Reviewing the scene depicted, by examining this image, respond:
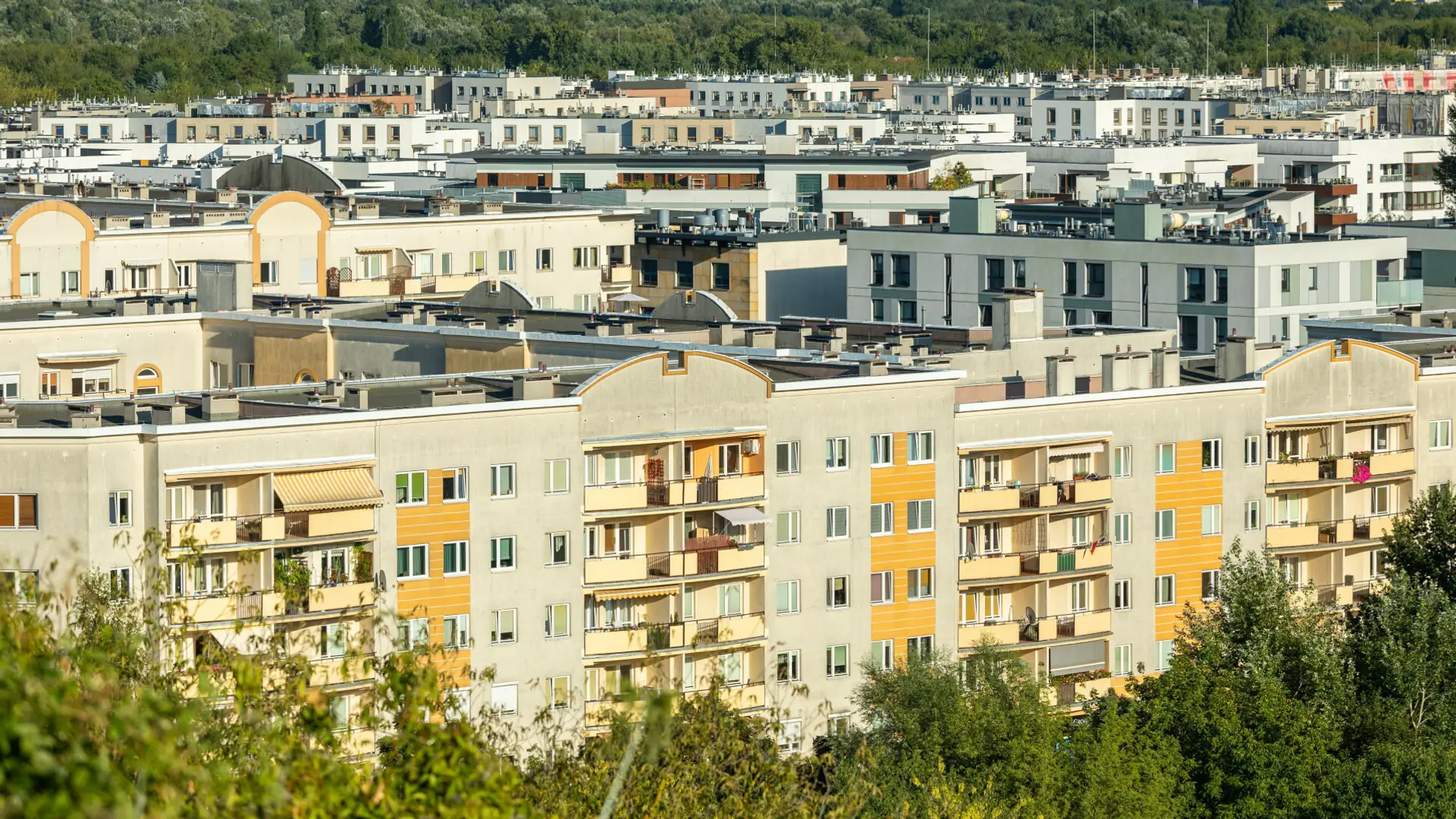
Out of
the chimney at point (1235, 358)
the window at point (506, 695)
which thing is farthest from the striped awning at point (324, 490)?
the chimney at point (1235, 358)

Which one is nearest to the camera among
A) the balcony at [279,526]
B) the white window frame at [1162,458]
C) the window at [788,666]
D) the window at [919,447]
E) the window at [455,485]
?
the balcony at [279,526]

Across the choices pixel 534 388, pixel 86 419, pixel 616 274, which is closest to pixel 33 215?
pixel 616 274

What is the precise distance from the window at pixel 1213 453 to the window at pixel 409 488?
1669 centimetres

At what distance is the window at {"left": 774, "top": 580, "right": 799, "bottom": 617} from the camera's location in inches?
1988

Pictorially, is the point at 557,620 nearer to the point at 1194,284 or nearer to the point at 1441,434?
the point at 1441,434

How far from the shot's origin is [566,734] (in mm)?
48094

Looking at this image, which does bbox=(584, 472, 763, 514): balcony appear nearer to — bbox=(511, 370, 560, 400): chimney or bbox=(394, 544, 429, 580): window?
bbox=(511, 370, 560, 400): chimney

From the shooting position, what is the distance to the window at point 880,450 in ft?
168

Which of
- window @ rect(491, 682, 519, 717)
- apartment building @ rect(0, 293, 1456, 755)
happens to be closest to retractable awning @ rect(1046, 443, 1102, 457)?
apartment building @ rect(0, 293, 1456, 755)

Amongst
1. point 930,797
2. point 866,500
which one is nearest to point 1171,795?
point 930,797

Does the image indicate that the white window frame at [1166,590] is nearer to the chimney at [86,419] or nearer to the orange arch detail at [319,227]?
the chimney at [86,419]

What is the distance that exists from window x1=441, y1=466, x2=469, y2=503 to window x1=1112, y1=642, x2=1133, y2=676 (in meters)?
14.3

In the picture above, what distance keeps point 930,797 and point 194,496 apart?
1259 centimetres

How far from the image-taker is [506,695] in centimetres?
4716
